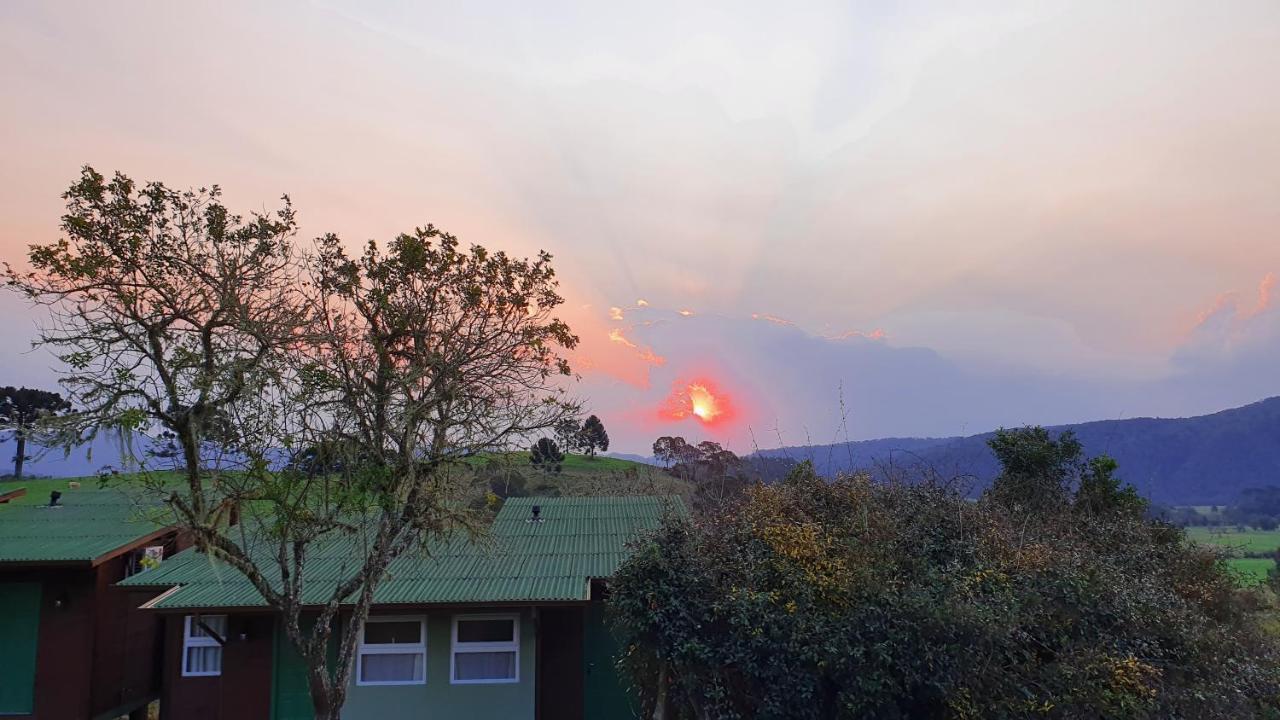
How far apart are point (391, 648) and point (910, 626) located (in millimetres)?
7804

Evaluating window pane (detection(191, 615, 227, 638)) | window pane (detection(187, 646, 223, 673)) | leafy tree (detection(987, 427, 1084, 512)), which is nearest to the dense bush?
leafy tree (detection(987, 427, 1084, 512))

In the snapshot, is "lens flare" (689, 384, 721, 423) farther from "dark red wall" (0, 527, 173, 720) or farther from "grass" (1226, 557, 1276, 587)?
"dark red wall" (0, 527, 173, 720)

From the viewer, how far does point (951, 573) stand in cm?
783

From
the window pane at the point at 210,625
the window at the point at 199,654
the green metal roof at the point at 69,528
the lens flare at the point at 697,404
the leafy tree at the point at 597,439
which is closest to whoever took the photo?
the window pane at the point at 210,625

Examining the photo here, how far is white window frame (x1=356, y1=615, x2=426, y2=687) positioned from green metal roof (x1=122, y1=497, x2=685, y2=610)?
71cm

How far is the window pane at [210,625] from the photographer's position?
11.1m

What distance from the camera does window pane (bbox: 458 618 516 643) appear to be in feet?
35.7

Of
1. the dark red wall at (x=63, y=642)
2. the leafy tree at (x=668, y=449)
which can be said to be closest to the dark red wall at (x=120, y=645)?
the dark red wall at (x=63, y=642)

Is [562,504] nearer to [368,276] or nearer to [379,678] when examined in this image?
[379,678]

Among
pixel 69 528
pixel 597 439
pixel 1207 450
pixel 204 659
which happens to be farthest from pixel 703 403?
pixel 1207 450

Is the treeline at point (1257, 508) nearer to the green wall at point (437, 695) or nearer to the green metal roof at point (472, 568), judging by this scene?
the green metal roof at point (472, 568)

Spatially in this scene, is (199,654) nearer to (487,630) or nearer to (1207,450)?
(487,630)

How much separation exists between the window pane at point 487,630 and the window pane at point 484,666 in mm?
207

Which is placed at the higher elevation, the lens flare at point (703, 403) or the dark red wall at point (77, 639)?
the lens flare at point (703, 403)
